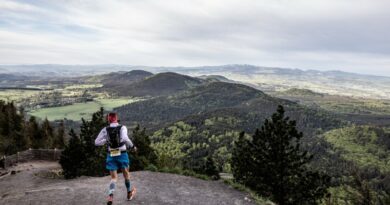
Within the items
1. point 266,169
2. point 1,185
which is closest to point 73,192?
point 266,169

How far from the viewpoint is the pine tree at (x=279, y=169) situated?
26281 millimetres

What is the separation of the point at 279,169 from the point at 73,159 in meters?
23.8

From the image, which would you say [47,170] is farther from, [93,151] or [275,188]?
[275,188]

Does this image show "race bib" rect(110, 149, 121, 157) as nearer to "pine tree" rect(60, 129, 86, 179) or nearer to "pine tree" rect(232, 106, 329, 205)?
"pine tree" rect(232, 106, 329, 205)

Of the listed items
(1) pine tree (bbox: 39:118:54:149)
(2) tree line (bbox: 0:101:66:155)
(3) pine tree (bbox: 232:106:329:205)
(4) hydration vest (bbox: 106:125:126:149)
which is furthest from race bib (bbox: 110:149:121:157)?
(1) pine tree (bbox: 39:118:54:149)

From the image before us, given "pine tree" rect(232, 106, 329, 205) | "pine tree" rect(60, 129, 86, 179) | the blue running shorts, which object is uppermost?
the blue running shorts

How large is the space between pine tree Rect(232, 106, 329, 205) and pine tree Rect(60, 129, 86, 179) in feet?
63.9

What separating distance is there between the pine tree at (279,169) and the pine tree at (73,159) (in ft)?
63.9

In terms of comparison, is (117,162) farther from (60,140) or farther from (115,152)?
(60,140)

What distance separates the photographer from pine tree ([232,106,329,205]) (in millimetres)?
26281

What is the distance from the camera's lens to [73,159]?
4153 centimetres

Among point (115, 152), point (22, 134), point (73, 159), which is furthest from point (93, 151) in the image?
point (22, 134)

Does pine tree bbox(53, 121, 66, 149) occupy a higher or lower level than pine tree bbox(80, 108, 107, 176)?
lower

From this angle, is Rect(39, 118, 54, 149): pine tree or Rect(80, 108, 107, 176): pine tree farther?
Rect(39, 118, 54, 149): pine tree
